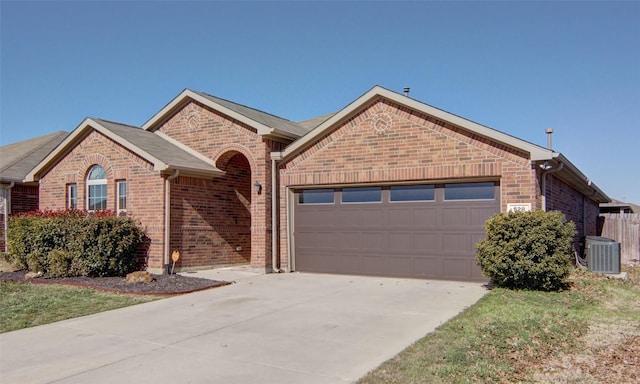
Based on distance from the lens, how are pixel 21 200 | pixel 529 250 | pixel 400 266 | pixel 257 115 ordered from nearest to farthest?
pixel 529 250 < pixel 400 266 < pixel 257 115 < pixel 21 200

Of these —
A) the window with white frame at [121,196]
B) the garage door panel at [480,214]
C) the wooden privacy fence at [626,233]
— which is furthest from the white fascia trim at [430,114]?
the wooden privacy fence at [626,233]

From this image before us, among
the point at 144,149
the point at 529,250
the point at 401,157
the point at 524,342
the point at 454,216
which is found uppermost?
the point at 144,149

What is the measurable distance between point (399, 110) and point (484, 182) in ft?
9.23

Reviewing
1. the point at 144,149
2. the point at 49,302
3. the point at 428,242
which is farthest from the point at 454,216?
the point at 49,302

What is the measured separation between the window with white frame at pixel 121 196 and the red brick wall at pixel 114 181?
116mm

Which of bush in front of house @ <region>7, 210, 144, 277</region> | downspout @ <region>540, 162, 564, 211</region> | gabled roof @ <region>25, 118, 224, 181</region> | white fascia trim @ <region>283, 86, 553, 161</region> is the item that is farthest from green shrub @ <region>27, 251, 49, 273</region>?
downspout @ <region>540, 162, 564, 211</region>

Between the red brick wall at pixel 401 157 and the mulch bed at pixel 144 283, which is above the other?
the red brick wall at pixel 401 157

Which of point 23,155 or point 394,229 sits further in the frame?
point 23,155

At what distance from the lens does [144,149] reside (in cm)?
1446

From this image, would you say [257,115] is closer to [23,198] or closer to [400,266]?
[400,266]

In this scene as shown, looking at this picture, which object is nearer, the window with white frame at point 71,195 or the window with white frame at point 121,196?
the window with white frame at point 121,196

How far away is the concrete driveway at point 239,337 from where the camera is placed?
19.7 feet

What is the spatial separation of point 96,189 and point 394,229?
9205mm

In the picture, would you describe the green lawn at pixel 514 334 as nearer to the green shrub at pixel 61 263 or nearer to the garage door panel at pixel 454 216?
the green shrub at pixel 61 263
